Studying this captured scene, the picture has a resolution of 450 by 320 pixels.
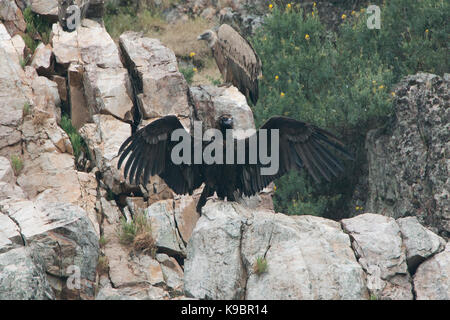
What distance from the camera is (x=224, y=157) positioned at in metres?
9.27

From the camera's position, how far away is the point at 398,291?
8.16 meters

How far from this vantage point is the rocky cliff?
8.15 metres

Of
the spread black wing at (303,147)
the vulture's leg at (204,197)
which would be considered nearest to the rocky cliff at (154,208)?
the vulture's leg at (204,197)

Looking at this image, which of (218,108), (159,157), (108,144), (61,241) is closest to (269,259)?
(159,157)

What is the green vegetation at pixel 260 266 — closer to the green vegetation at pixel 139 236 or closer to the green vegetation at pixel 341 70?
the green vegetation at pixel 139 236

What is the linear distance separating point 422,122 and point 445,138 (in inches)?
24.3

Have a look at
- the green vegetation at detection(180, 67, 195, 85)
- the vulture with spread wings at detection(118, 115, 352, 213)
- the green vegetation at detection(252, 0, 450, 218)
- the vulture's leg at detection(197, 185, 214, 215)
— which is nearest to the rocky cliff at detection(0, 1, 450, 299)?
the vulture's leg at detection(197, 185, 214, 215)

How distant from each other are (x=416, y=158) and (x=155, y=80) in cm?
468

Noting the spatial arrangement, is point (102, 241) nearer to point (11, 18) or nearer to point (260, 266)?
point (260, 266)

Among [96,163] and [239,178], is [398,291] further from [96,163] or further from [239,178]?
[96,163]

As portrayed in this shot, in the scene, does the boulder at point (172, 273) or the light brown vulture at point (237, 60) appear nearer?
the boulder at point (172, 273)

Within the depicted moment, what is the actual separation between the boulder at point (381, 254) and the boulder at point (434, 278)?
13cm

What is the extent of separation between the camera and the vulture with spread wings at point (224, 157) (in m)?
9.23

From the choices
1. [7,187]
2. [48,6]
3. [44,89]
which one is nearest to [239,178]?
[7,187]
